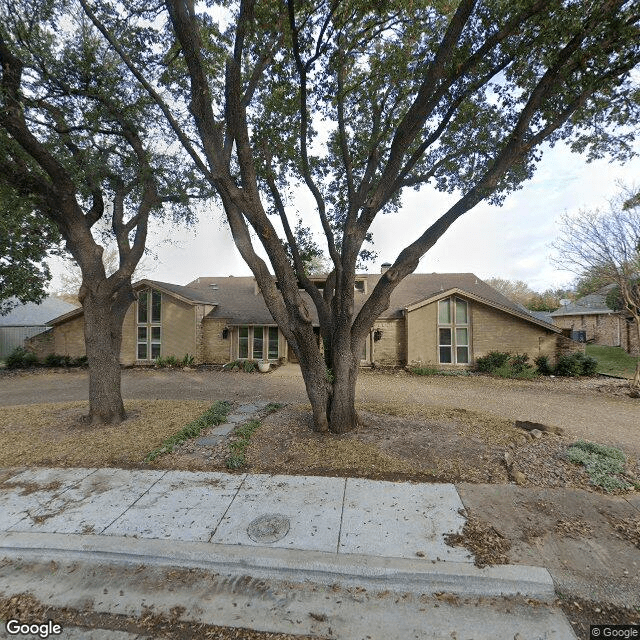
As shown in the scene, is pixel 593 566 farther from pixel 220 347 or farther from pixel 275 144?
pixel 220 347

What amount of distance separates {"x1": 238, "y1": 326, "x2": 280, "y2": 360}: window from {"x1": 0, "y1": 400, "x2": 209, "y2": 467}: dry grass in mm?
7947

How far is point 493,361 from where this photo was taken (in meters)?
14.1

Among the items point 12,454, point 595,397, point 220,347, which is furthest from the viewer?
point 220,347

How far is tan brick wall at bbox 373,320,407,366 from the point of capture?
1538cm

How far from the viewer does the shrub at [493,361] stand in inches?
550

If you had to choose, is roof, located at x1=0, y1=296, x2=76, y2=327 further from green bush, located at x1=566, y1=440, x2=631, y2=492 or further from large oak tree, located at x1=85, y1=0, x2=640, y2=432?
green bush, located at x1=566, y1=440, x2=631, y2=492

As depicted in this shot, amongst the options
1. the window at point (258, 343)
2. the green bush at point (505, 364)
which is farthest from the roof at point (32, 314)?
the green bush at point (505, 364)

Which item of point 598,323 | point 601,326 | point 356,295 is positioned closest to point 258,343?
point 356,295

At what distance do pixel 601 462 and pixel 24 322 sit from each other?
32.6m

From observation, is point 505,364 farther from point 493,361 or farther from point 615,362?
point 615,362

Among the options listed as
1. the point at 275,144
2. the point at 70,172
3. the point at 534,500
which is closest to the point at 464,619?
the point at 534,500

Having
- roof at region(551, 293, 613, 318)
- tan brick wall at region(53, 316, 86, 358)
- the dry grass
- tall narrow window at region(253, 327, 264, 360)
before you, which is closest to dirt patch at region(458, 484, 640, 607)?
the dry grass

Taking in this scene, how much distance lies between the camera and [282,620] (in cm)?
245

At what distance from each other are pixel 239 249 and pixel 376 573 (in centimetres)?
463
